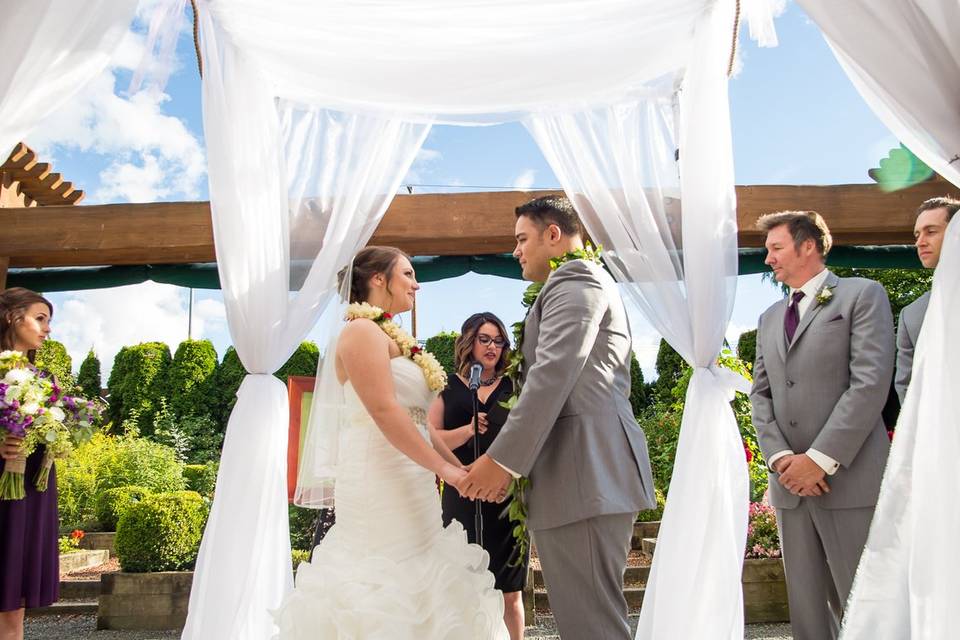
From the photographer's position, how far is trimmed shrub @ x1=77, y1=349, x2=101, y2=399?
1149 centimetres

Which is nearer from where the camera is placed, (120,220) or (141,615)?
(141,615)

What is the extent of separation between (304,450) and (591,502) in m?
1.26

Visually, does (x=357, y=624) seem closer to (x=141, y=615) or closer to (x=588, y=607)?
(x=588, y=607)

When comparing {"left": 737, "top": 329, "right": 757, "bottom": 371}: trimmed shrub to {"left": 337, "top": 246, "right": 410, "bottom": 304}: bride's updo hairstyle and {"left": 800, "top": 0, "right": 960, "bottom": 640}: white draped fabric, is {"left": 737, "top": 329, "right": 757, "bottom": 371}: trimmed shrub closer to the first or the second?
{"left": 337, "top": 246, "right": 410, "bottom": 304}: bride's updo hairstyle

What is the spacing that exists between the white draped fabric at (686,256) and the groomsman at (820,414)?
0.25m

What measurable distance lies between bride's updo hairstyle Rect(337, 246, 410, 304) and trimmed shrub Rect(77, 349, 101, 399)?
9.86 meters

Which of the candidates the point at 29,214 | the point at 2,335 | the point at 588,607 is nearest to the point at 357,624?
the point at 588,607

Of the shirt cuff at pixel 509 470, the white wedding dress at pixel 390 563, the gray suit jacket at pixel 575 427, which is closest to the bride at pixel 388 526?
the white wedding dress at pixel 390 563

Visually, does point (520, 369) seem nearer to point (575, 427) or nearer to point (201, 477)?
point (575, 427)

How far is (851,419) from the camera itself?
8.56 feet

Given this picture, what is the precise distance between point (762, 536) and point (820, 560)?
2.74 m

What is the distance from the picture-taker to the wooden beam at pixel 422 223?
5355mm

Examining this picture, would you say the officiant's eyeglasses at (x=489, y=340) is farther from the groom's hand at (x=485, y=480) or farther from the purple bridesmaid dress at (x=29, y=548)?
the purple bridesmaid dress at (x=29, y=548)

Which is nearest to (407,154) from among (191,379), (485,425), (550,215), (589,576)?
(550,215)
